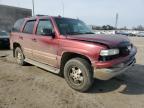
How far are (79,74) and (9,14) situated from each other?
35.6 metres

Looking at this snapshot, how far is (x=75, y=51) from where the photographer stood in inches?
184

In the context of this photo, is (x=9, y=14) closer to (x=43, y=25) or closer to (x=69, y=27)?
(x=43, y=25)

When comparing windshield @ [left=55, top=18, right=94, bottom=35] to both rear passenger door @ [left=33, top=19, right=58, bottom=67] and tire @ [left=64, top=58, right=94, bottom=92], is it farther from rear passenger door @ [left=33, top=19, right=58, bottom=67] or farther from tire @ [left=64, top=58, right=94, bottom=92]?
tire @ [left=64, top=58, right=94, bottom=92]

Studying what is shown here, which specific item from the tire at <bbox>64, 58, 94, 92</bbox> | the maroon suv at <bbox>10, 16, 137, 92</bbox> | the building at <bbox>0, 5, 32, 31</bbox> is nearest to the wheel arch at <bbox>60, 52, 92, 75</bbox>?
the maroon suv at <bbox>10, 16, 137, 92</bbox>

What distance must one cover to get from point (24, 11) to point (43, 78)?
36262 mm

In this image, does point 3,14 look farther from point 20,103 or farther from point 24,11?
point 20,103

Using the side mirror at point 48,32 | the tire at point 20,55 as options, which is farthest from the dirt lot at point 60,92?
the side mirror at point 48,32

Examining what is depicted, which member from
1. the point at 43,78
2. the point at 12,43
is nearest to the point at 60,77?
the point at 43,78

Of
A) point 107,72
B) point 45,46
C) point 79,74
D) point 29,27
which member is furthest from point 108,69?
point 29,27

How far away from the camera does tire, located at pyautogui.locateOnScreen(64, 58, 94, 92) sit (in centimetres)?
455

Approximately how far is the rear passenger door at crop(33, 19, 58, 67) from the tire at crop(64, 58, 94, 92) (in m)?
0.62

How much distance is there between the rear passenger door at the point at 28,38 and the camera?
Result: 6441mm

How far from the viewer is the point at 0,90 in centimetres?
485

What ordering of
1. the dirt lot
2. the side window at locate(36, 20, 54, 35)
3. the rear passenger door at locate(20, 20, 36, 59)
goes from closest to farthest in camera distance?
the dirt lot < the side window at locate(36, 20, 54, 35) < the rear passenger door at locate(20, 20, 36, 59)
